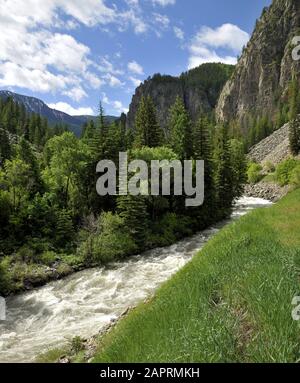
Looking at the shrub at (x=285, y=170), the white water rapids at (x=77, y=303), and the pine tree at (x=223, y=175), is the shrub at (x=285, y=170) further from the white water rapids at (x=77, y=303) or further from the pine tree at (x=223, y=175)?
the white water rapids at (x=77, y=303)

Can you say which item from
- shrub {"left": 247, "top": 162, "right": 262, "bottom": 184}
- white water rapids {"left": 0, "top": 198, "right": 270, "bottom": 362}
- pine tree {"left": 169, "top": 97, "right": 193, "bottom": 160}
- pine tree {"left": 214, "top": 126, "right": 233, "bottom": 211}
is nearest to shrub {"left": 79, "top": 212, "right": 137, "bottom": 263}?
white water rapids {"left": 0, "top": 198, "right": 270, "bottom": 362}

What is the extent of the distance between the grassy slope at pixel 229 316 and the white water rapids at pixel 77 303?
11077 mm

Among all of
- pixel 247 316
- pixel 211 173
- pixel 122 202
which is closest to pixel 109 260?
pixel 122 202

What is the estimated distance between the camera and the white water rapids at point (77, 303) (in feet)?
60.8

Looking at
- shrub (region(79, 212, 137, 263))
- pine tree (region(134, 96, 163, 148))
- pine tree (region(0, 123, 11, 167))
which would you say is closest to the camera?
shrub (region(79, 212, 137, 263))

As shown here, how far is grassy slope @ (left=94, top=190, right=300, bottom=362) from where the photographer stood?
5.48 m

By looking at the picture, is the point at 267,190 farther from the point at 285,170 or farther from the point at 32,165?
the point at 32,165

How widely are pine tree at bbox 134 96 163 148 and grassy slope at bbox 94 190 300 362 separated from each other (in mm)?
41825

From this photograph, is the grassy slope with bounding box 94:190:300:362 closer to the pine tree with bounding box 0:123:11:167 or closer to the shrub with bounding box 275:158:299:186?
the shrub with bounding box 275:158:299:186

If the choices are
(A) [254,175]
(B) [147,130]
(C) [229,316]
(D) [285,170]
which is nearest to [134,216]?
(B) [147,130]

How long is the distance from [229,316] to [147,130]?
1848 inches

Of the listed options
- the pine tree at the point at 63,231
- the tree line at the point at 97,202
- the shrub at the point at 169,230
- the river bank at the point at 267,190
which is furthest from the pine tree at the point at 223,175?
the pine tree at the point at 63,231

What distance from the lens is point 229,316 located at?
635cm
